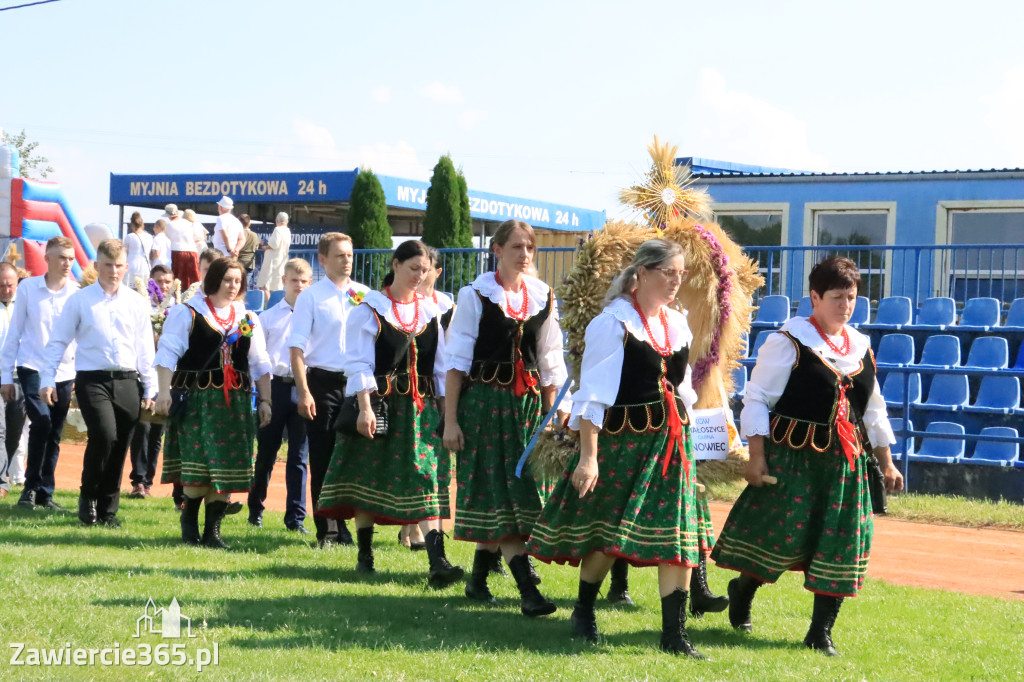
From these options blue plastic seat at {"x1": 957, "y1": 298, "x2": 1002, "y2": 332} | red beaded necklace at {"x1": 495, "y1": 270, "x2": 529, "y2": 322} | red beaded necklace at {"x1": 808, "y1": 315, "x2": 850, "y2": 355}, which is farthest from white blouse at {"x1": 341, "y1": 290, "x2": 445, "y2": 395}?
blue plastic seat at {"x1": 957, "y1": 298, "x2": 1002, "y2": 332}

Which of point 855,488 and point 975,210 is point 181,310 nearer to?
point 855,488

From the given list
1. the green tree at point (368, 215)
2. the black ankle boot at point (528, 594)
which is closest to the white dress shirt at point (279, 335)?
the black ankle boot at point (528, 594)

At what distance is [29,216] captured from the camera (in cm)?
1873

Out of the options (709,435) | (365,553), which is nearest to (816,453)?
(709,435)

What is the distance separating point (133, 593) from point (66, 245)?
4.30 metres

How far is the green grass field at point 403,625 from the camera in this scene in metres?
5.39

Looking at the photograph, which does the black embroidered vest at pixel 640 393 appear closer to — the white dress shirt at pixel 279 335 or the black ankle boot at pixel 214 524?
the black ankle boot at pixel 214 524

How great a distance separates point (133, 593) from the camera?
261 inches

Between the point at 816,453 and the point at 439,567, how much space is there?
7.64ft

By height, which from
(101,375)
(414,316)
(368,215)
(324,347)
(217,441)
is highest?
(368,215)

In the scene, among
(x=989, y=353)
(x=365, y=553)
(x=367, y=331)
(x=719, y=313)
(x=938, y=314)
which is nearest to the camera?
(x=719, y=313)

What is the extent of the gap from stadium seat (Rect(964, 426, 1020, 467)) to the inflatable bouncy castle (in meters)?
12.5

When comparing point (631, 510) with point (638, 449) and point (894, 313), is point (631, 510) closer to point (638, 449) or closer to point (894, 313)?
point (638, 449)

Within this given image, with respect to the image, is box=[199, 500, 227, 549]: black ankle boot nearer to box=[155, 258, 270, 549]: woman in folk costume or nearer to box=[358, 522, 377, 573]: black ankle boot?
box=[155, 258, 270, 549]: woman in folk costume
